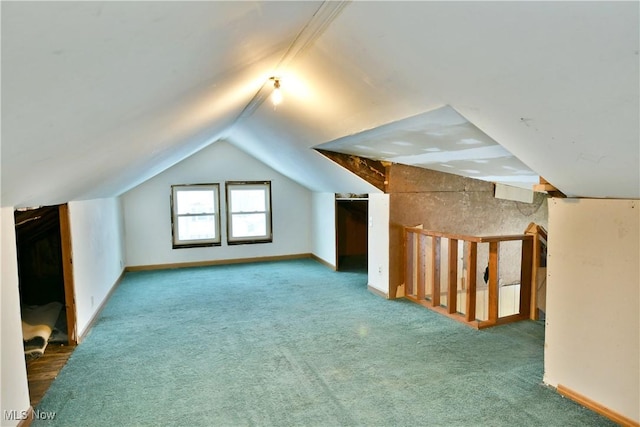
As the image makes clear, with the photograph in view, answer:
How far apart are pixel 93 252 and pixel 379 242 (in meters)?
3.58

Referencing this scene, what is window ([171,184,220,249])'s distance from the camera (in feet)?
24.0

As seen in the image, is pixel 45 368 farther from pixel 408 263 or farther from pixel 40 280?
pixel 408 263

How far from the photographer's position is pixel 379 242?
5.30 m

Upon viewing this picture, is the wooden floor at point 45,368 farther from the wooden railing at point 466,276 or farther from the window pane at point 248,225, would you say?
the window pane at point 248,225

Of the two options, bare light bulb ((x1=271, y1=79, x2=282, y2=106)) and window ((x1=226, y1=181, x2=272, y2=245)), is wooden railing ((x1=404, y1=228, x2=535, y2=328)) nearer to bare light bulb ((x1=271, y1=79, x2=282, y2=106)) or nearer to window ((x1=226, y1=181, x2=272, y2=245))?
bare light bulb ((x1=271, y1=79, x2=282, y2=106))

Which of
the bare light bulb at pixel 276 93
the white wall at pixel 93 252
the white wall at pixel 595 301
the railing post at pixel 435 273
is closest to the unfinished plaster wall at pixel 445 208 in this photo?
the railing post at pixel 435 273

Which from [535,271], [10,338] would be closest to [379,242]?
[535,271]

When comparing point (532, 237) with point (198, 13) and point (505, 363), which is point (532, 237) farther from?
point (198, 13)

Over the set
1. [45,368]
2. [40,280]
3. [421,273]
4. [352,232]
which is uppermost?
[352,232]

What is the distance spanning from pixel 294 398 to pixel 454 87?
2.26 metres

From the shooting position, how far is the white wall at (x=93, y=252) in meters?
3.84

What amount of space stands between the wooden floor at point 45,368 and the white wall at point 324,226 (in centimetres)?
428

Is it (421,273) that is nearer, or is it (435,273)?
(435,273)

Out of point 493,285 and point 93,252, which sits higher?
point 93,252
